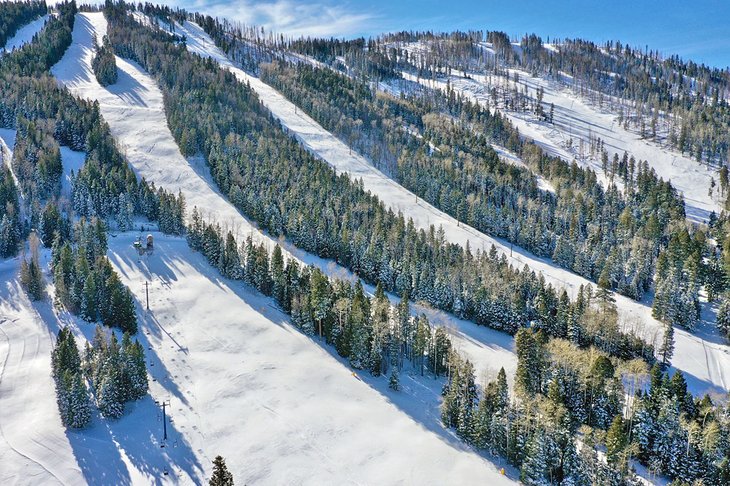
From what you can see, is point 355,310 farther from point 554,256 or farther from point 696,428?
point 554,256

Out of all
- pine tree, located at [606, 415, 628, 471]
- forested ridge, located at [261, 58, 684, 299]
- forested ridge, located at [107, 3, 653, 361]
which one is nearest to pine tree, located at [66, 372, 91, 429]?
forested ridge, located at [107, 3, 653, 361]

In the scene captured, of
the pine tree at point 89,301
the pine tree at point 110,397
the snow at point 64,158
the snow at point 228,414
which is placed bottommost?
the snow at point 228,414

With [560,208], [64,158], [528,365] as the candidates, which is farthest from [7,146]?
[560,208]

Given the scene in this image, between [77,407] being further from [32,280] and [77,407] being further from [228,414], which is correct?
[32,280]

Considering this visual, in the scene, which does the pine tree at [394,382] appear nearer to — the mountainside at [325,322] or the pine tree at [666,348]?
the mountainside at [325,322]

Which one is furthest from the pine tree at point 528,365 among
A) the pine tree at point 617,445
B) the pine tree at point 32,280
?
the pine tree at point 32,280

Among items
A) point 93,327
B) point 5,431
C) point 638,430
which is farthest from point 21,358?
point 638,430
